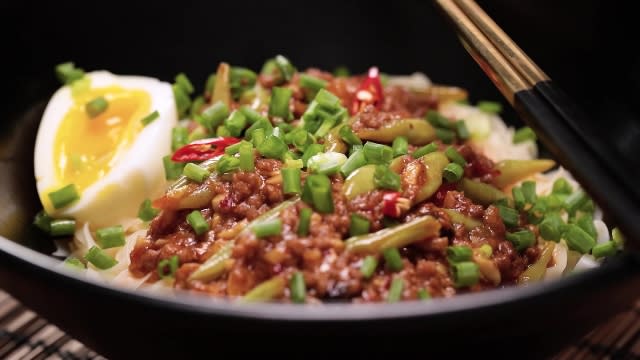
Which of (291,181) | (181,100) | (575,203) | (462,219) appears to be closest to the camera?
(291,181)

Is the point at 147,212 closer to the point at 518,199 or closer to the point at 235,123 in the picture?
the point at 235,123

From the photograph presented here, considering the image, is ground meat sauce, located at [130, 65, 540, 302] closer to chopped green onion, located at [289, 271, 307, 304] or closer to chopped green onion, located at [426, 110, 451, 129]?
chopped green onion, located at [289, 271, 307, 304]

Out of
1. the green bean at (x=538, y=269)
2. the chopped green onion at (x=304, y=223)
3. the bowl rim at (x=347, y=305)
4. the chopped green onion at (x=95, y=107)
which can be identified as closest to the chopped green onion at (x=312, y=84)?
the chopped green onion at (x=95, y=107)

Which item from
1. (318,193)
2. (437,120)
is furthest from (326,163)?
(437,120)

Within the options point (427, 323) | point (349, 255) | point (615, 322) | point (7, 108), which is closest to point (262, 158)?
point (349, 255)

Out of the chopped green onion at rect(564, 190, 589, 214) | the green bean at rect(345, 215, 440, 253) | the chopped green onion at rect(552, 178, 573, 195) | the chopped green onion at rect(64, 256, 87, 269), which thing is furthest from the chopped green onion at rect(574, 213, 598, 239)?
the chopped green onion at rect(64, 256, 87, 269)

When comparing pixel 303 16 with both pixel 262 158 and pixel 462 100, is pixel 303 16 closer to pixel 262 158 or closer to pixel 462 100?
pixel 462 100

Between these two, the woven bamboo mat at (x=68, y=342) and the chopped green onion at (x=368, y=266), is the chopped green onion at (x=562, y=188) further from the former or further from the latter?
the chopped green onion at (x=368, y=266)
